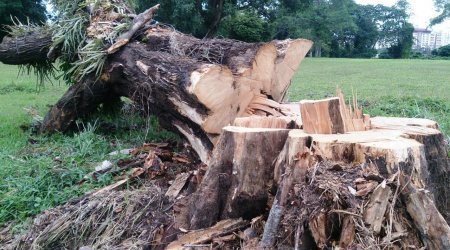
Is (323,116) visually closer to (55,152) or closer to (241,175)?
(241,175)

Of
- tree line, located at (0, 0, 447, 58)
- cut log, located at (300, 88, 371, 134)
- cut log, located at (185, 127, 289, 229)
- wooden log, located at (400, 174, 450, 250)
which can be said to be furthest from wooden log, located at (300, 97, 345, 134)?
tree line, located at (0, 0, 447, 58)

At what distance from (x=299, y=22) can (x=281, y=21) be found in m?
2.55

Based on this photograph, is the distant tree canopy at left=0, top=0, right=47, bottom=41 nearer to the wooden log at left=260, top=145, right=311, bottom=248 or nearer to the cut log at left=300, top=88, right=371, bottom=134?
the cut log at left=300, top=88, right=371, bottom=134

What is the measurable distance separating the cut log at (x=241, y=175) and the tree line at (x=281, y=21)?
4293 mm

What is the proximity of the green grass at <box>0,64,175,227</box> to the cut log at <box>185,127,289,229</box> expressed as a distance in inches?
50.5

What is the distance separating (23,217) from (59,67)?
11.3 ft

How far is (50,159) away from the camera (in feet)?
14.5

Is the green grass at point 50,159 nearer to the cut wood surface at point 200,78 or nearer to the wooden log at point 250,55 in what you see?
the cut wood surface at point 200,78

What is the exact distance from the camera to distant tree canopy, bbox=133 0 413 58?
2222 centimetres

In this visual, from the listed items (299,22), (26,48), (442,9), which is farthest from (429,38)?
(26,48)

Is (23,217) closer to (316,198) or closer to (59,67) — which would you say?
(316,198)

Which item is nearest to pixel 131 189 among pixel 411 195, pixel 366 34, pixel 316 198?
pixel 316 198

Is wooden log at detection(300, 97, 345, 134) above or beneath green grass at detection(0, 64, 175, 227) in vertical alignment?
above

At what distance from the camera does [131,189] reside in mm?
3678
